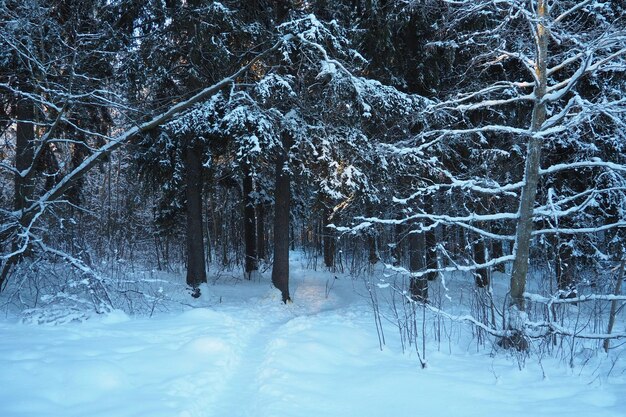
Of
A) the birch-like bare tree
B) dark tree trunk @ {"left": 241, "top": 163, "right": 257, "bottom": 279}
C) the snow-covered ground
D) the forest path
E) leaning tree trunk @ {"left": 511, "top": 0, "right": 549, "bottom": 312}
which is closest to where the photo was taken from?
the snow-covered ground

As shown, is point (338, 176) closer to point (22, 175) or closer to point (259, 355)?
point (259, 355)

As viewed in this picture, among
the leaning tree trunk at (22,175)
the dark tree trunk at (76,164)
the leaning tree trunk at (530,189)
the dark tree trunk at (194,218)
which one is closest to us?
the leaning tree trunk at (530,189)

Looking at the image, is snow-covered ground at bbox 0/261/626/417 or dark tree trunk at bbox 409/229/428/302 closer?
snow-covered ground at bbox 0/261/626/417

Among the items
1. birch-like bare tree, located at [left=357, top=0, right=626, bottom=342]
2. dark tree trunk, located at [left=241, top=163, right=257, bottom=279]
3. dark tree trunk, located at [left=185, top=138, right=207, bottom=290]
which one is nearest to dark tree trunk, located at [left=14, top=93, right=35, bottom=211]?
dark tree trunk, located at [left=185, top=138, right=207, bottom=290]

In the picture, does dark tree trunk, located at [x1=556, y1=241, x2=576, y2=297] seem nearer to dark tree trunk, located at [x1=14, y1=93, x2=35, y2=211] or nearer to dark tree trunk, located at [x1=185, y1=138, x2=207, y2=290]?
dark tree trunk, located at [x1=185, y1=138, x2=207, y2=290]

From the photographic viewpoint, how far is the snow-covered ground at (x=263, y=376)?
3766 millimetres

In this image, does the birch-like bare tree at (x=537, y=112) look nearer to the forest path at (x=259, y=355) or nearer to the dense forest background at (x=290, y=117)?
the dense forest background at (x=290, y=117)

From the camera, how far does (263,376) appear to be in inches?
185

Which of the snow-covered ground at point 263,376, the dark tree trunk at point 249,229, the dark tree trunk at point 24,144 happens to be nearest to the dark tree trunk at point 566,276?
the snow-covered ground at point 263,376

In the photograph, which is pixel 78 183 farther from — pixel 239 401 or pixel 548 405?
→ pixel 548 405

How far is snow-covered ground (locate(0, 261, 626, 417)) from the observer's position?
377cm

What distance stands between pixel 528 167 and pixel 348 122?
4.68 metres

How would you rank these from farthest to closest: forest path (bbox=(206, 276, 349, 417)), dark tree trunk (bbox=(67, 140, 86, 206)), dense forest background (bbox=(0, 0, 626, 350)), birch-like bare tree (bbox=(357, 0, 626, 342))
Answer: dark tree trunk (bbox=(67, 140, 86, 206)), dense forest background (bbox=(0, 0, 626, 350)), birch-like bare tree (bbox=(357, 0, 626, 342)), forest path (bbox=(206, 276, 349, 417))

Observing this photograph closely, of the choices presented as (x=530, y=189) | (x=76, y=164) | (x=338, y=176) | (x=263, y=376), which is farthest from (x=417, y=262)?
(x=76, y=164)
